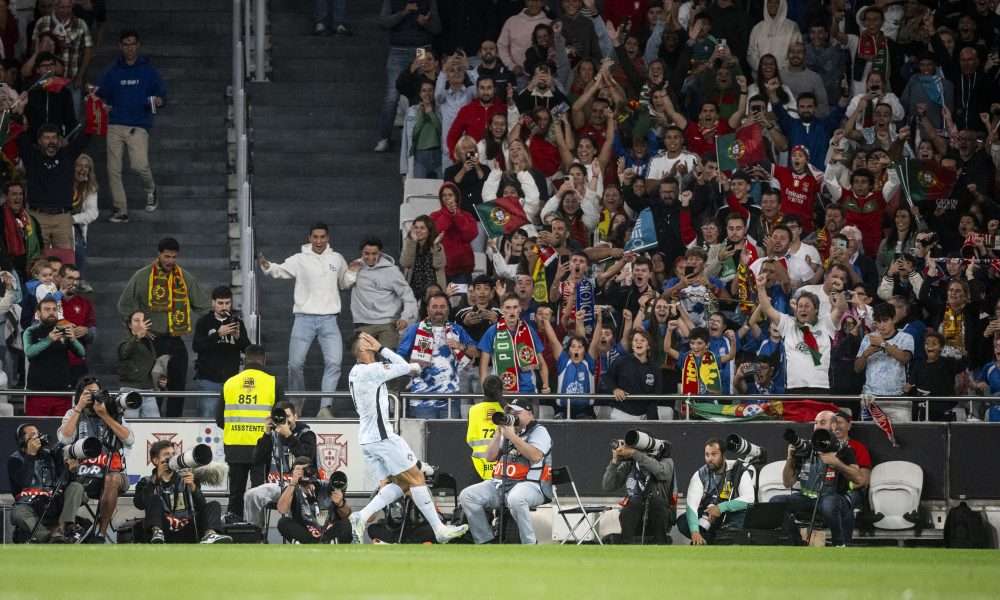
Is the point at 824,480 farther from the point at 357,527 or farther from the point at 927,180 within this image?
the point at 927,180

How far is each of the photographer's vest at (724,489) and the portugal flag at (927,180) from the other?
510 centimetres

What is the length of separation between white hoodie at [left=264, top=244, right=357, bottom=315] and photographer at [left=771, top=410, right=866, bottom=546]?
5.22 meters

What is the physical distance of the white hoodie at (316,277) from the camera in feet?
64.0

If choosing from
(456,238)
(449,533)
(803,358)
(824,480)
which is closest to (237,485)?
(449,533)

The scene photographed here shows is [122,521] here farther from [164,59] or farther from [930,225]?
[930,225]

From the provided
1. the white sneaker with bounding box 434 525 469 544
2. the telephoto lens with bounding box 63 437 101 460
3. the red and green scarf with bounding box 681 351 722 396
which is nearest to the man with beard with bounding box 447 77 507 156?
the red and green scarf with bounding box 681 351 722 396

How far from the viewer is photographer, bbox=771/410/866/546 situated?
16984 mm

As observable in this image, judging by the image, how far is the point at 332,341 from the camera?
19484 mm

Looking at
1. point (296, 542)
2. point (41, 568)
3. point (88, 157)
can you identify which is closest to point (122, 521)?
point (296, 542)

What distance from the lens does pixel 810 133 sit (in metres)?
21.8

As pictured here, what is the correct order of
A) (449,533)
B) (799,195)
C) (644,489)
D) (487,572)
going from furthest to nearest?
(799,195), (644,489), (449,533), (487,572)

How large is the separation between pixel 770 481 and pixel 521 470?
2.81 meters

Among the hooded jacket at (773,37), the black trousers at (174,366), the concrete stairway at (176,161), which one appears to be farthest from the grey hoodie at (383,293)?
the hooded jacket at (773,37)

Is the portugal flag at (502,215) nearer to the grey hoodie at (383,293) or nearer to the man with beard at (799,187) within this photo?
the grey hoodie at (383,293)
